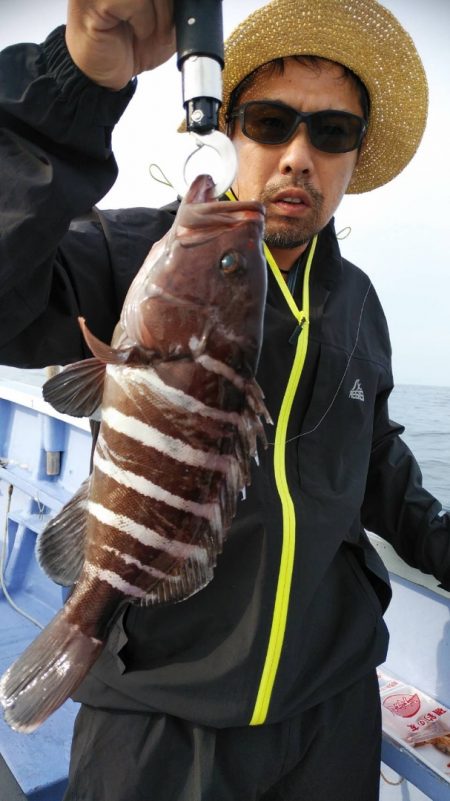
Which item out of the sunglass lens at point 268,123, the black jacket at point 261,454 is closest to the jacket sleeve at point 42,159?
the black jacket at point 261,454

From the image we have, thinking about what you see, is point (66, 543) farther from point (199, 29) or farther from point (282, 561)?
point (199, 29)

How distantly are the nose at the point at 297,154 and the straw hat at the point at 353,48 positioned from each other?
393 mm

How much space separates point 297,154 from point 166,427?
117 cm

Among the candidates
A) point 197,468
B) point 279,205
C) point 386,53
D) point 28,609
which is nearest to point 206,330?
point 197,468

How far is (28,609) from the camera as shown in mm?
4023

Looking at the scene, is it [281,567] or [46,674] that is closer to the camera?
[46,674]

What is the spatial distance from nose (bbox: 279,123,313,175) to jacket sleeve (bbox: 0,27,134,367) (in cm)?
72

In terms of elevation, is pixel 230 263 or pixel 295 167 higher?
pixel 295 167

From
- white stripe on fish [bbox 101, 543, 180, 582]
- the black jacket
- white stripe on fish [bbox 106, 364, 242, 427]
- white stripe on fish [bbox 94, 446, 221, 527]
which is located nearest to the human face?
the black jacket

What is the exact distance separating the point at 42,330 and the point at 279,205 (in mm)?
970

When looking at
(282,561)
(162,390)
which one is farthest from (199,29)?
(282,561)

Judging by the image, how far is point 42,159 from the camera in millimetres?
1359

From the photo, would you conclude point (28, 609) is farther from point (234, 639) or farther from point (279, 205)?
point (279, 205)

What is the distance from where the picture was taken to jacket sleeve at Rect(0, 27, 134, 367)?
4.37 ft
